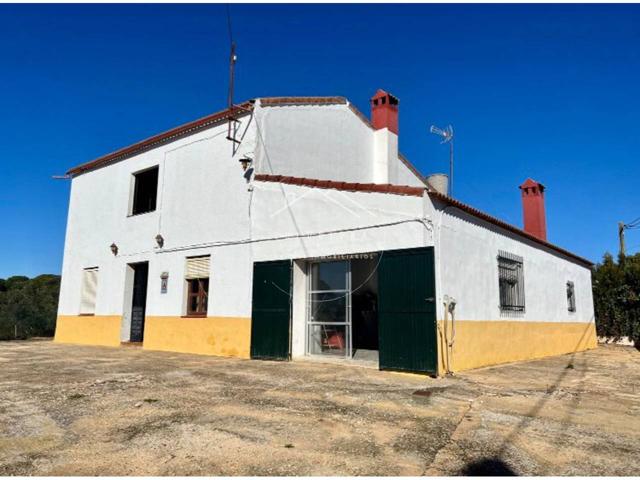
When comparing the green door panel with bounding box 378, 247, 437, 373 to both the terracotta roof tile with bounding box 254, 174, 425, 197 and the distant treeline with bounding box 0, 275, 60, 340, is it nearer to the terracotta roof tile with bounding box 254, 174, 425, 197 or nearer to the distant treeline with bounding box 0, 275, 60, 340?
the terracotta roof tile with bounding box 254, 174, 425, 197

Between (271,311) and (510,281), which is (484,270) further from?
(271,311)

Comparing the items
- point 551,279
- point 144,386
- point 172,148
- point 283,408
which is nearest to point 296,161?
point 172,148

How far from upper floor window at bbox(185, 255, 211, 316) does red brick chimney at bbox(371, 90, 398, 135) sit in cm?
669

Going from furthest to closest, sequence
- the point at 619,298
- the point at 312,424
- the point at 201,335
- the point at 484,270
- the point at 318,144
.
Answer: the point at 619,298 → the point at 318,144 → the point at 201,335 → the point at 484,270 → the point at 312,424

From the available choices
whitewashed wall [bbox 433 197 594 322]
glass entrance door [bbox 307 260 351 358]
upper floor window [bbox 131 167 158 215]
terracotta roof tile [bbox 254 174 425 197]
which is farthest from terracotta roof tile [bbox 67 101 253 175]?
whitewashed wall [bbox 433 197 594 322]

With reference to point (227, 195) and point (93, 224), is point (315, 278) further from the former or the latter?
point (93, 224)

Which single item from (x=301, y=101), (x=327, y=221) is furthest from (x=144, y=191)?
(x=327, y=221)

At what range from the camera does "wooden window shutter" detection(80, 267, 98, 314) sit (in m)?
15.2

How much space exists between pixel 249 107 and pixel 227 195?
2.25 meters

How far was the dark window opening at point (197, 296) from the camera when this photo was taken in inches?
468

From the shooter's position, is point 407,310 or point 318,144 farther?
point 318,144

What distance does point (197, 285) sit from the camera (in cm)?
1221

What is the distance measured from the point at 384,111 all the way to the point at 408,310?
801 cm

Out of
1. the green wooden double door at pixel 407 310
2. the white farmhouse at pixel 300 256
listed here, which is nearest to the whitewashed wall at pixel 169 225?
the white farmhouse at pixel 300 256
